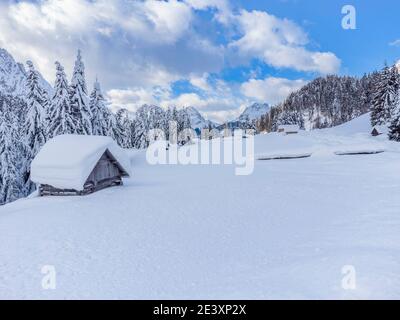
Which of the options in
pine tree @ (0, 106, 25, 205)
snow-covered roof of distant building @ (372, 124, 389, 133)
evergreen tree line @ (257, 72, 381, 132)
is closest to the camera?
pine tree @ (0, 106, 25, 205)

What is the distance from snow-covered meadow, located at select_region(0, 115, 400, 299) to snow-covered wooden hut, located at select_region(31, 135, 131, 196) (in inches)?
41.9

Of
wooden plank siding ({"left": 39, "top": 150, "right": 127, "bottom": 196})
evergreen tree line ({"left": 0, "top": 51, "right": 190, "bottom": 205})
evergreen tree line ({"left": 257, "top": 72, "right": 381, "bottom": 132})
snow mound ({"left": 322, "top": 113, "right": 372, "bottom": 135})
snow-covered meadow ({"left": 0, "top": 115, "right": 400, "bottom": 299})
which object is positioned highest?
evergreen tree line ({"left": 257, "top": 72, "right": 381, "bottom": 132})

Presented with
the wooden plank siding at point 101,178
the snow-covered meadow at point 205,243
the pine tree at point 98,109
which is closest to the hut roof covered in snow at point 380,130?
the snow-covered meadow at point 205,243

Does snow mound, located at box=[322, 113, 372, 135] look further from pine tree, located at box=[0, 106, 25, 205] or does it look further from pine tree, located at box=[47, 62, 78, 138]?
pine tree, located at box=[0, 106, 25, 205]

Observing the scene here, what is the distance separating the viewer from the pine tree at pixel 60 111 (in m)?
31.6

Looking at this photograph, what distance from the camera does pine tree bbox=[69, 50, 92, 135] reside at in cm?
3366

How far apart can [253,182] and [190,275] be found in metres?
16.9

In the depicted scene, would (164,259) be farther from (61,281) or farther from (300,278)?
(300,278)

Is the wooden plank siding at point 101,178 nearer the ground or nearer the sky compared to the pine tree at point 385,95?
nearer the ground

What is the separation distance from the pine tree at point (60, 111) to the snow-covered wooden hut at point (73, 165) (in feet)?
40.4

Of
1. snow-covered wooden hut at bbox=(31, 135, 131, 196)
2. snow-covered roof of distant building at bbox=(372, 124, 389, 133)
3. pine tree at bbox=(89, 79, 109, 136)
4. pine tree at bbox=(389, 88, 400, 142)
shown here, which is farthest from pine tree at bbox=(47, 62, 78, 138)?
snow-covered roof of distant building at bbox=(372, 124, 389, 133)

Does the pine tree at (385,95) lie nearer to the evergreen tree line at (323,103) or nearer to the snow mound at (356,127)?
the snow mound at (356,127)

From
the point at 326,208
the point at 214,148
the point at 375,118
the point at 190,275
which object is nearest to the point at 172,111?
the point at 214,148

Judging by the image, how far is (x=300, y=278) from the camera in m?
7.37
